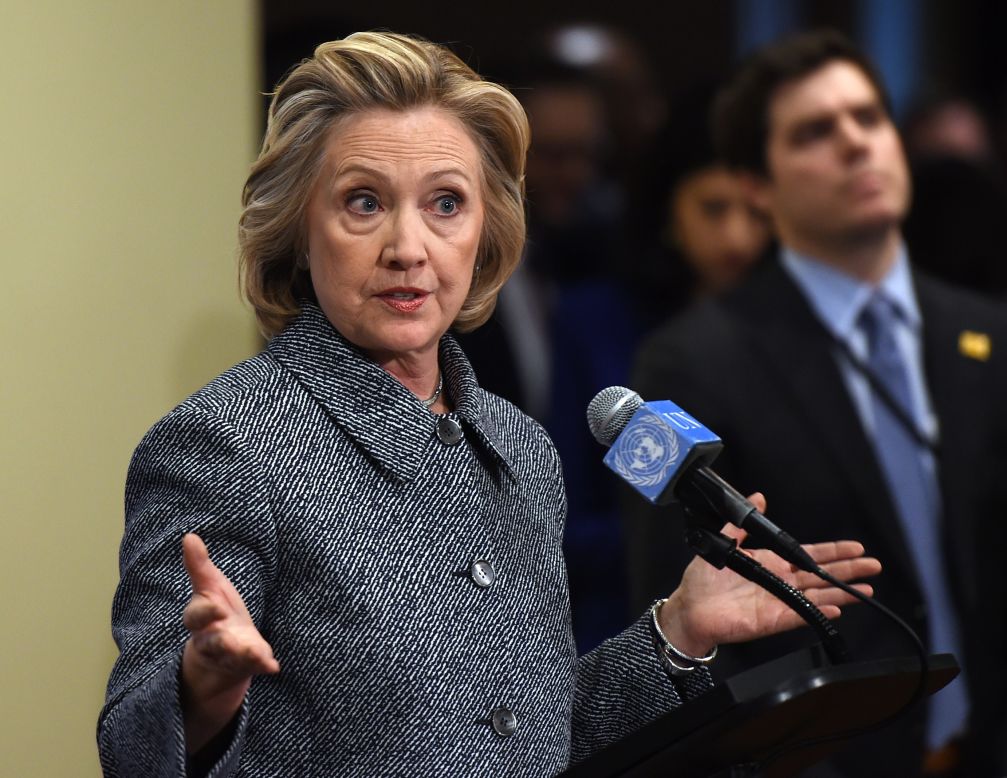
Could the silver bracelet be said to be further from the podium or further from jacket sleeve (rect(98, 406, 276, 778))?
jacket sleeve (rect(98, 406, 276, 778))

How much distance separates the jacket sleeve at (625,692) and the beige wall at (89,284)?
29.9 inches

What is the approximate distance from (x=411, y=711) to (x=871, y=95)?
7.72ft

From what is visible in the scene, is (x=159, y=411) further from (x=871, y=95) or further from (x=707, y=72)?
(x=707, y=72)

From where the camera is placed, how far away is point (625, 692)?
6.56ft

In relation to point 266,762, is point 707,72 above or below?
below

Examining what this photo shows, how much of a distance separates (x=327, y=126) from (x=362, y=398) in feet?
1.08

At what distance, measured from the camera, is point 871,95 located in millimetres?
3594

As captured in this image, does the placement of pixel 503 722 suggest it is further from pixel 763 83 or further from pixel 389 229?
pixel 763 83

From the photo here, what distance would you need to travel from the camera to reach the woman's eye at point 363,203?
1839mm

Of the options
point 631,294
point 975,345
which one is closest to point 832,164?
point 975,345

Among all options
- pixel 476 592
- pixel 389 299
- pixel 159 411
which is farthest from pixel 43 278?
pixel 476 592

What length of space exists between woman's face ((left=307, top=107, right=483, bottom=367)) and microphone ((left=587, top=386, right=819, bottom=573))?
318 mm

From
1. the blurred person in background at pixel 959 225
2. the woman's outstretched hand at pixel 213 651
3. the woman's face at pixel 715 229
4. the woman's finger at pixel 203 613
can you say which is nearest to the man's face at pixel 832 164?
the woman's face at pixel 715 229

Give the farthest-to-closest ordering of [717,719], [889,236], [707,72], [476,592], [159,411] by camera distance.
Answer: [707,72] → [889,236] → [159,411] → [476,592] → [717,719]
